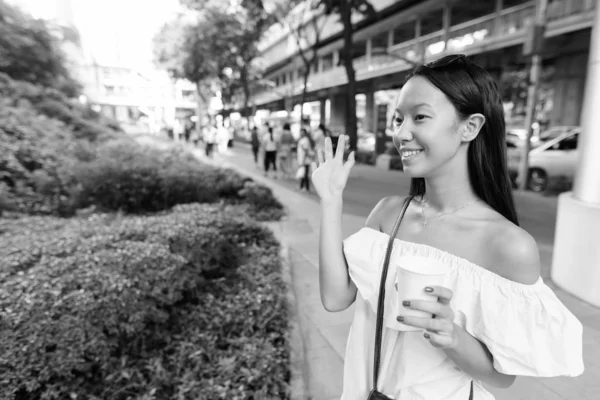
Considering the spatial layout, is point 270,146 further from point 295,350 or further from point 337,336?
point 295,350

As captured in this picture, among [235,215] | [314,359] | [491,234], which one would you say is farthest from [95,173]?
[491,234]

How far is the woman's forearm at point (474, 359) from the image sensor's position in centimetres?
103

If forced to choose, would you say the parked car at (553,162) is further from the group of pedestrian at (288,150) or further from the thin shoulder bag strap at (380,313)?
the thin shoulder bag strap at (380,313)

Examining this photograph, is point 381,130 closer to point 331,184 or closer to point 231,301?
point 231,301

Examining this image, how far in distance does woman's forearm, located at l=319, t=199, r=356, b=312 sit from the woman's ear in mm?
444

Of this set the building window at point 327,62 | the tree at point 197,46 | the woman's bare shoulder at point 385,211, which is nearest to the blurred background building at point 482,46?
the building window at point 327,62

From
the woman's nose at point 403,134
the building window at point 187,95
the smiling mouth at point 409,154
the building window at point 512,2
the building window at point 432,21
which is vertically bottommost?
the smiling mouth at point 409,154

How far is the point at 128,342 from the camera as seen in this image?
10.2 ft

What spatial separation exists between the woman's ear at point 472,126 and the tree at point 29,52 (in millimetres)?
14912

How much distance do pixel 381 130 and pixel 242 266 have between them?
Result: 15583mm

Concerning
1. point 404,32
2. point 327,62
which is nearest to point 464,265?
point 404,32

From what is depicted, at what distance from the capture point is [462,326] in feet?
3.61

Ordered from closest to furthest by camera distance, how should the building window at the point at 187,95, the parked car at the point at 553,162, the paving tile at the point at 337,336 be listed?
the paving tile at the point at 337,336
the parked car at the point at 553,162
the building window at the point at 187,95

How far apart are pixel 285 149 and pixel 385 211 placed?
456 inches
